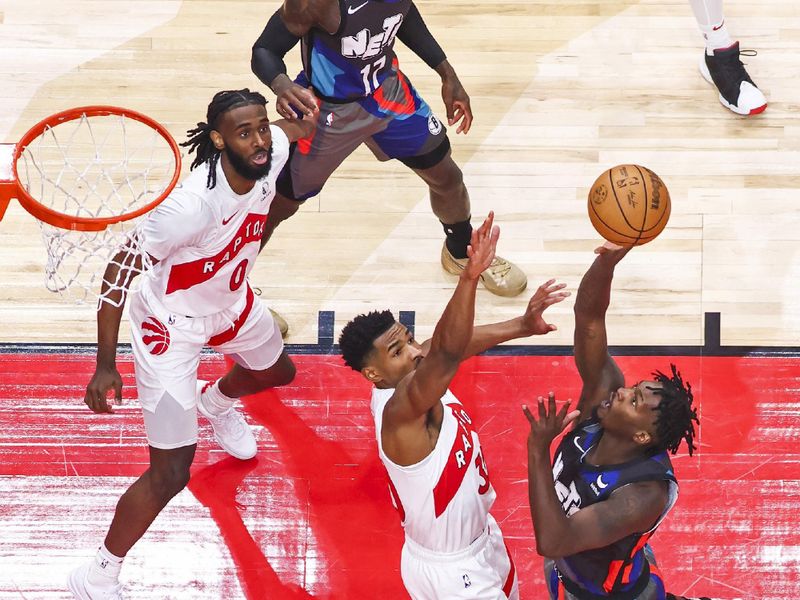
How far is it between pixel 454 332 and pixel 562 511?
0.70 metres

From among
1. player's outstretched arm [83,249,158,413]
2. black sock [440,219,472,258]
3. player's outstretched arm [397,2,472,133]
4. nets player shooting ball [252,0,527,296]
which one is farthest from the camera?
black sock [440,219,472,258]

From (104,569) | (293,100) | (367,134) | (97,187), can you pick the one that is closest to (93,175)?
(97,187)

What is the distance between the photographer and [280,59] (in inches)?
183

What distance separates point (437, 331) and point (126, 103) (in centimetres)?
334

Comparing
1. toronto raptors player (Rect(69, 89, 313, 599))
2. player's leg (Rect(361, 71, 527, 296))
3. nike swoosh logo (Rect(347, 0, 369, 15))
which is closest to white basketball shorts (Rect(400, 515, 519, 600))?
toronto raptors player (Rect(69, 89, 313, 599))

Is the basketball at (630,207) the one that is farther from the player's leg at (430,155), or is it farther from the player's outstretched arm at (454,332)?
the player's leg at (430,155)

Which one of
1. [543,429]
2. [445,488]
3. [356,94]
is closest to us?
[543,429]

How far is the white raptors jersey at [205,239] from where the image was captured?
3.95 meters

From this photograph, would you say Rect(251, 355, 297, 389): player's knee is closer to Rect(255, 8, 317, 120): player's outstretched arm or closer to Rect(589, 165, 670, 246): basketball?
Rect(255, 8, 317, 120): player's outstretched arm

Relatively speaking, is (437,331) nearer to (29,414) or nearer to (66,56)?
(29,414)

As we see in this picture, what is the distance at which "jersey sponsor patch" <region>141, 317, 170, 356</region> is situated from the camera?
4.23 m

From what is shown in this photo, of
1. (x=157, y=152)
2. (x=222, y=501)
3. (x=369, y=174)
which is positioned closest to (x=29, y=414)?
(x=222, y=501)

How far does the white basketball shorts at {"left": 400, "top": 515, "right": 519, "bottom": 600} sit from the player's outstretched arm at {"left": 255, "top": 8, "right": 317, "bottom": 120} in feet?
5.77

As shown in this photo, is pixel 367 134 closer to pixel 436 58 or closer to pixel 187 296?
pixel 436 58
